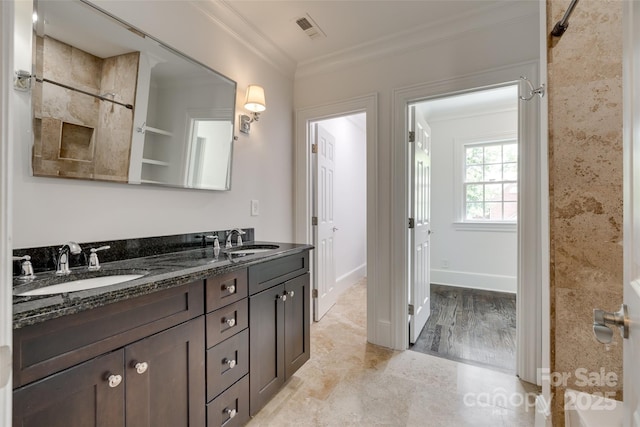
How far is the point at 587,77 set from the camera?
1.26 meters

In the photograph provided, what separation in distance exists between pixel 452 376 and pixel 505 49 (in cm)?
228

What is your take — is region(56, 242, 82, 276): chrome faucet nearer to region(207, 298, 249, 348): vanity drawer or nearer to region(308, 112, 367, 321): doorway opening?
region(207, 298, 249, 348): vanity drawer

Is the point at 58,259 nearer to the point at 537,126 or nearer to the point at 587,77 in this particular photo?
the point at 587,77

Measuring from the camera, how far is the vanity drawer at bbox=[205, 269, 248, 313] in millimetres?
1214

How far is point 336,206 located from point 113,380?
277cm

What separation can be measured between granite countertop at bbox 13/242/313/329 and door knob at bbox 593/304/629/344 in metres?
1.23

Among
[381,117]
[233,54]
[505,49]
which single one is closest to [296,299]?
[381,117]

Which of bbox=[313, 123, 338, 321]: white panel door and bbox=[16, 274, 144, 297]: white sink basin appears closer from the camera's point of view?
bbox=[16, 274, 144, 297]: white sink basin

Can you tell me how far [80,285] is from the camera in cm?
109

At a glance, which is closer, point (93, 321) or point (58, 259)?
point (93, 321)

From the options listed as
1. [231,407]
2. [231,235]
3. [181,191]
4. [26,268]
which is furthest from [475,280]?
[26,268]

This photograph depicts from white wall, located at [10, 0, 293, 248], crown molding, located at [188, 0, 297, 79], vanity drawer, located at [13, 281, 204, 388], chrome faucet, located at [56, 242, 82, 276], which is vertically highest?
crown molding, located at [188, 0, 297, 79]

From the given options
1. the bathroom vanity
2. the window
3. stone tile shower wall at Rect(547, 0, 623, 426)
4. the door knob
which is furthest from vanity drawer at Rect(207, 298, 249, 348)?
the window

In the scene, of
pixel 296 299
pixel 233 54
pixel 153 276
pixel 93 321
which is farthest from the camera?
pixel 233 54
